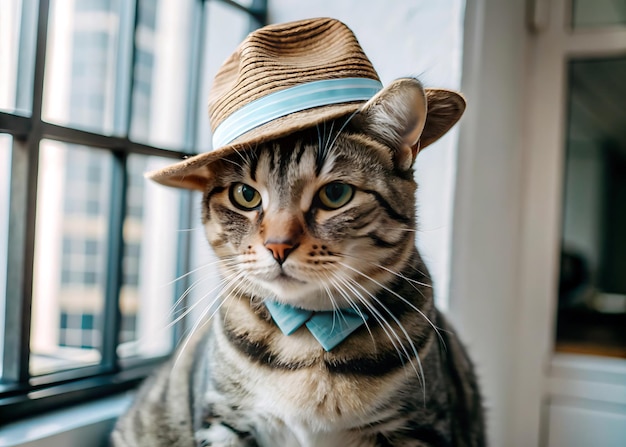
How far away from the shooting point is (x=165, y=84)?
1.46 metres

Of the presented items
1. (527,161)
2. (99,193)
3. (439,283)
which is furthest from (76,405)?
(527,161)

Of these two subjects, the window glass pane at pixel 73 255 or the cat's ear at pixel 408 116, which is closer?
the cat's ear at pixel 408 116

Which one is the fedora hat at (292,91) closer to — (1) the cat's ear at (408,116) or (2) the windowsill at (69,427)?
(1) the cat's ear at (408,116)

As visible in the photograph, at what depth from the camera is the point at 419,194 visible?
0.93 metres

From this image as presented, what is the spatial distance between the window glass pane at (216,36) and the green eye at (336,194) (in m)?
0.65

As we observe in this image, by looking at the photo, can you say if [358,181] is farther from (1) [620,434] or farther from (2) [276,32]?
(1) [620,434]

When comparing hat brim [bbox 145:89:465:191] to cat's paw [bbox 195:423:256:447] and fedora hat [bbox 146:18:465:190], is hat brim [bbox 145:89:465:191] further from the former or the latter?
cat's paw [bbox 195:423:256:447]

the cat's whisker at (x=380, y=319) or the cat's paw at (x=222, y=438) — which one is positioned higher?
the cat's whisker at (x=380, y=319)

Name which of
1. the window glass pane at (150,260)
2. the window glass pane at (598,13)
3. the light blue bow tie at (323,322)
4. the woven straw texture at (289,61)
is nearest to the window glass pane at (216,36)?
the window glass pane at (150,260)

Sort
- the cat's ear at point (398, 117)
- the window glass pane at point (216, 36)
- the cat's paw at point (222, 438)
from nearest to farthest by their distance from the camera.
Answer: the cat's ear at point (398, 117) → the cat's paw at point (222, 438) → the window glass pane at point (216, 36)

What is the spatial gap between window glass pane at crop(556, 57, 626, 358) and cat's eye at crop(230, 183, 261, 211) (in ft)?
4.86

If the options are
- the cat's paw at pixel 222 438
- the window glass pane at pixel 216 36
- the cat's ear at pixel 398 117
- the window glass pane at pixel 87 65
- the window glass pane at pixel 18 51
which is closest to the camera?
the cat's ear at pixel 398 117

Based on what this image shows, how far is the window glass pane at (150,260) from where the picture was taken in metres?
1.43

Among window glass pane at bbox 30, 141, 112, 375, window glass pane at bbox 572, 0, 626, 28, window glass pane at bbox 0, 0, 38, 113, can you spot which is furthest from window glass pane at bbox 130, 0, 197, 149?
window glass pane at bbox 572, 0, 626, 28
